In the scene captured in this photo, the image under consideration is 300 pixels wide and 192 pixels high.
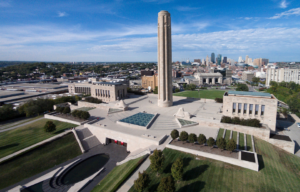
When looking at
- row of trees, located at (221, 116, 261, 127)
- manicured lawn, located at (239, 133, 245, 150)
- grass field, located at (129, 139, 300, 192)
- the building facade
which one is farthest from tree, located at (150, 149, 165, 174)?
the building facade

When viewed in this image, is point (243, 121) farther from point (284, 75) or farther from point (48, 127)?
point (284, 75)

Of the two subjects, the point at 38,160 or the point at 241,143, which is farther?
the point at 241,143

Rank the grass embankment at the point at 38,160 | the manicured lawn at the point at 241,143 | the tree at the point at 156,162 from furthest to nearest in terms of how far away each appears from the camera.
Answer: the manicured lawn at the point at 241,143 < the grass embankment at the point at 38,160 < the tree at the point at 156,162

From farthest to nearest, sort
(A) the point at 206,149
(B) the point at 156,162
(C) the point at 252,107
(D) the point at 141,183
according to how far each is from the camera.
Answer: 1. (C) the point at 252,107
2. (A) the point at 206,149
3. (B) the point at 156,162
4. (D) the point at 141,183

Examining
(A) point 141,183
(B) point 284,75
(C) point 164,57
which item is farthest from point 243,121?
(B) point 284,75

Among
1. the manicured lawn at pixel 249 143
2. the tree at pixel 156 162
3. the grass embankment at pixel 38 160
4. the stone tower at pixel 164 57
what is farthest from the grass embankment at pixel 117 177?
the stone tower at pixel 164 57

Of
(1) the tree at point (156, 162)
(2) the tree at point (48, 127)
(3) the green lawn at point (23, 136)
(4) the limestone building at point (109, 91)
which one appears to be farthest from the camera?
(4) the limestone building at point (109, 91)

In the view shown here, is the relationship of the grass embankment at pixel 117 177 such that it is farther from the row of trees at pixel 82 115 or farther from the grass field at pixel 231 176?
the row of trees at pixel 82 115

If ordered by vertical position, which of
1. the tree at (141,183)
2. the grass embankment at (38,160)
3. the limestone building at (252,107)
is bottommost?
the grass embankment at (38,160)

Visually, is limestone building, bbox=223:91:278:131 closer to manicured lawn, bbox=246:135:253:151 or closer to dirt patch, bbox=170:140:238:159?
manicured lawn, bbox=246:135:253:151
